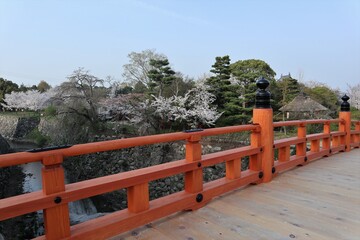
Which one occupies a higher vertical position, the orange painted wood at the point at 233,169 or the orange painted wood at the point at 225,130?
the orange painted wood at the point at 225,130

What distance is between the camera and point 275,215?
191 cm

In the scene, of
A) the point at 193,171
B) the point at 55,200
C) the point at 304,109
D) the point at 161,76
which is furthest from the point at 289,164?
the point at 161,76

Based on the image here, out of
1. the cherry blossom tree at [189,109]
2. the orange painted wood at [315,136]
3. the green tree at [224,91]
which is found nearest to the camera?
the orange painted wood at [315,136]

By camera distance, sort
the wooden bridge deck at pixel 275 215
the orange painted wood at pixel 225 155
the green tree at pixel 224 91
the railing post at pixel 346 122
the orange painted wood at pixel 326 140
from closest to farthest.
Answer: the wooden bridge deck at pixel 275 215 < the orange painted wood at pixel 225 155 < the orange painted wood at pixel 326 140 < the railing post at pixel 346 122 < the green tree at pixel 224 91

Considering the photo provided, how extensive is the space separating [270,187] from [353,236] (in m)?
0.99

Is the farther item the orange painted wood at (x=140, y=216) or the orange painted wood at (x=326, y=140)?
the orange painted wood at (x=326, y=140)

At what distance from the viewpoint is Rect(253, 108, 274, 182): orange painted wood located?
2.63m

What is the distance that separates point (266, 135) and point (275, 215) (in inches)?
37.1

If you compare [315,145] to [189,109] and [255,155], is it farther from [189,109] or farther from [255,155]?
[189,109]

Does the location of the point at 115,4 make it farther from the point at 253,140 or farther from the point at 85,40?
the point at 253,140

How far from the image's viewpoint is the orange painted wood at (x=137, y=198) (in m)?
1.67

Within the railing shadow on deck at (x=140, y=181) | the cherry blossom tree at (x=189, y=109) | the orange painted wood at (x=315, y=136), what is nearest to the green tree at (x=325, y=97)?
the cherry blossom tree at (x=189, y=109)

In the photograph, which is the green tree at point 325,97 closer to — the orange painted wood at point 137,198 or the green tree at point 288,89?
the green tree at point 288,89

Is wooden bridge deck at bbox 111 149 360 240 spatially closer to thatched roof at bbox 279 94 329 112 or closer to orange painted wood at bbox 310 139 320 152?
orange painted wood at bbox 310 139 320 152
